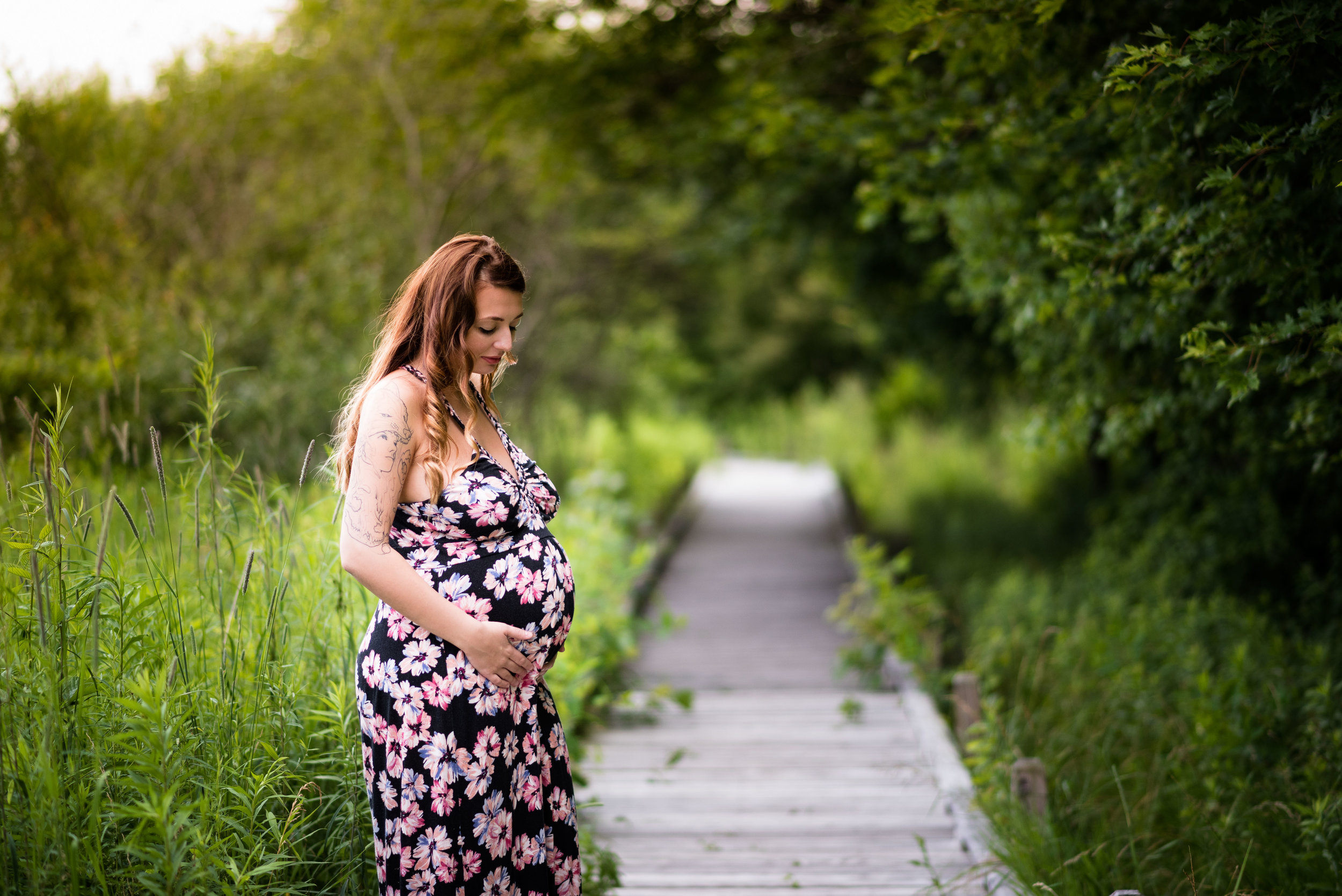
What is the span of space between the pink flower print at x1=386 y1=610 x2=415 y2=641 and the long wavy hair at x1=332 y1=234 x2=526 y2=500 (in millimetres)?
337

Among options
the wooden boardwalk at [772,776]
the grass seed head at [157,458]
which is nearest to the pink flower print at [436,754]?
the grass seed head at [157,458]

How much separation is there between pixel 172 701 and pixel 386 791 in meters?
0.54

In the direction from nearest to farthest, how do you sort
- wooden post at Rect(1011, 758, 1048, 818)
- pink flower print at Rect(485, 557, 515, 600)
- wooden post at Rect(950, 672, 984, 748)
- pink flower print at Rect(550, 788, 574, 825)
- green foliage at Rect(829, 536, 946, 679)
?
pink flower print at Rect(485, 557, 515, 600)
pink flower print at Rect(550, 788, 574, 825)
wooden post at Rect(1011, 758, 1048, 818)
wooden post at Rect(950, 672, 984, 748)
green foliage at Rect(829, 536, 946, 679)

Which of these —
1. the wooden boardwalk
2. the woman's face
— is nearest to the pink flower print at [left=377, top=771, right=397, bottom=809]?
the woman's face

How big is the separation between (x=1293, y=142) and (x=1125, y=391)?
204 centimetres

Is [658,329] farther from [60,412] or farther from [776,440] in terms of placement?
[60,412]

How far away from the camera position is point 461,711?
223cm

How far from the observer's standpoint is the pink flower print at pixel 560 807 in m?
2.47

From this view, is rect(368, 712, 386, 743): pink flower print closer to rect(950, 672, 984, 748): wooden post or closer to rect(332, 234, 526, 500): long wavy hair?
rect(332, 234, 526, 500): long wavy hair

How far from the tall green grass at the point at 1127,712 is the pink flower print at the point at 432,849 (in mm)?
1735

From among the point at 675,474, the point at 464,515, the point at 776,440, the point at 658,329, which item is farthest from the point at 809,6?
the point at 776,440

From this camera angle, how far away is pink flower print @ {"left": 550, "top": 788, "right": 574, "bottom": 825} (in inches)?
97.4

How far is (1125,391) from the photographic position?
4.47 meters

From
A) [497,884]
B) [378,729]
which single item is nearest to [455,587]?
[378,729]
